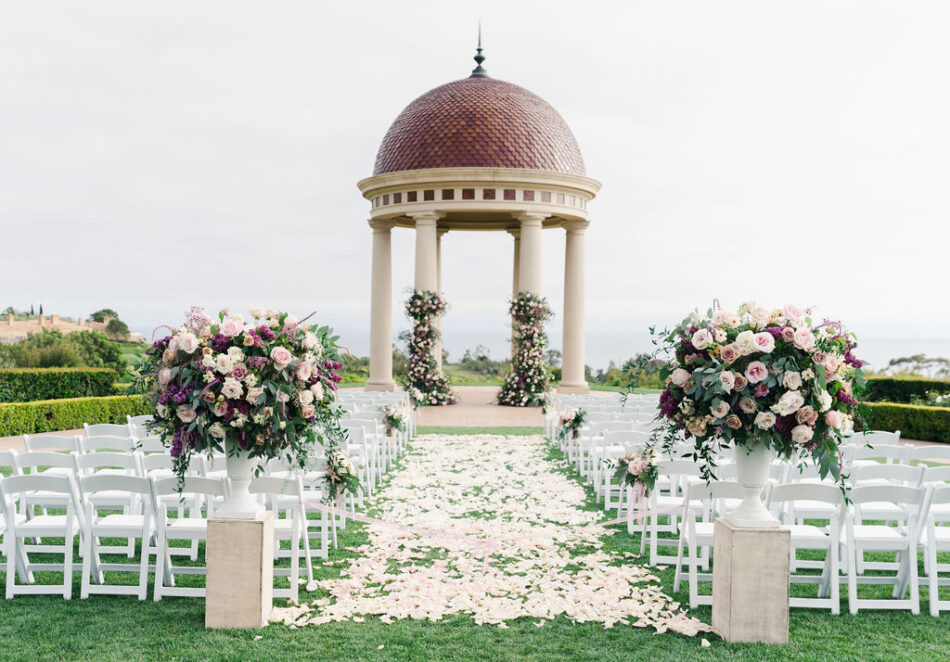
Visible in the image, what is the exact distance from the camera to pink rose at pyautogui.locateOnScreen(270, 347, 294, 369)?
20.3 feet

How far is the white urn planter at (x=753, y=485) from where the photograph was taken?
629cm

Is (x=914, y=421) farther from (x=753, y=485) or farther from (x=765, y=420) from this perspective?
(x=765, y=420)

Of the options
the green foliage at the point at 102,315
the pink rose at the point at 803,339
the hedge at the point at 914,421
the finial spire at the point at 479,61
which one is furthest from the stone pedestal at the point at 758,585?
the green foliage at the point at 102,315

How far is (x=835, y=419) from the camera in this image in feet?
19.4

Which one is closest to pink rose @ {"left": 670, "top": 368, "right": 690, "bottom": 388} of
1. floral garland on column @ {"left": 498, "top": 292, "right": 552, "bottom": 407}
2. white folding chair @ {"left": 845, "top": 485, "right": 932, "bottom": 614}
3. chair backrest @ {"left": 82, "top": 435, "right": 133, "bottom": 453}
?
white folding chair @ {"left": 845, "top": 485, "right": 932, "bottom": 614}

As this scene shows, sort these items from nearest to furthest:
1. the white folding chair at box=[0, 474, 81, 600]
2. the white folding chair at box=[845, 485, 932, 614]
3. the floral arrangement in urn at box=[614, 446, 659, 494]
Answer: the white folding chair at box=[845, 485, 932, 614] → the white folding chair at box=[0, 474, 81, 600] → the floral arrangement in urn at box=[614, 446, 659, 494]

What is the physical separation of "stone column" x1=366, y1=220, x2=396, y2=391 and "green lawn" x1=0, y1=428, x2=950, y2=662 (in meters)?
21.3

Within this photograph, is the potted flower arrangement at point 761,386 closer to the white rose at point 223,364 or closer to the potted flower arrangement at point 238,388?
the potted flower arrangement at point 238,388

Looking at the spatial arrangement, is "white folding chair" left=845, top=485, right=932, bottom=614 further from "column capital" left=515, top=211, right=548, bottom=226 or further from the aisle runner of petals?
"column capital" left=515, top=211, right=548, bottom=226

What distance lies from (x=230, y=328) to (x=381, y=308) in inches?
854

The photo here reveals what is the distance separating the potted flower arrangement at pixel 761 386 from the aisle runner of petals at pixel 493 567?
1599 mm

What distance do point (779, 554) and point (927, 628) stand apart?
1541 mm

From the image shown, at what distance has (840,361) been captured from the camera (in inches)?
239

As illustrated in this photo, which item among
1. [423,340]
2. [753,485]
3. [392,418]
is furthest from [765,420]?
[423,340]
